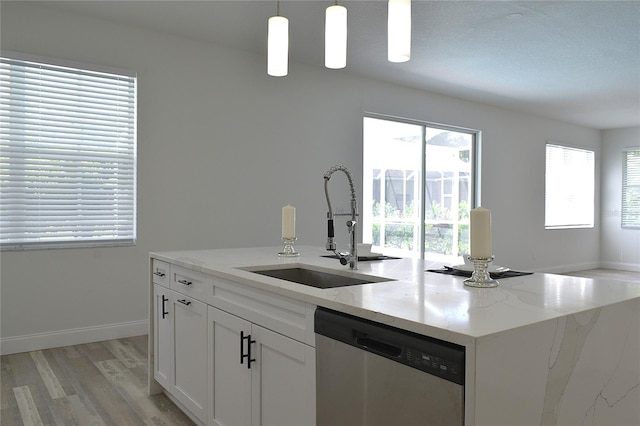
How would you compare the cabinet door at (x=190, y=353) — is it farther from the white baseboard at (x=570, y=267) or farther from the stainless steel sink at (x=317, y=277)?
the white baseboard at (x=570, y=267)

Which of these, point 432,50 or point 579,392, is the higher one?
point 432,50

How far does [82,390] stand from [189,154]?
2205 mm

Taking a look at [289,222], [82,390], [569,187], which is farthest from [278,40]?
[569,187]

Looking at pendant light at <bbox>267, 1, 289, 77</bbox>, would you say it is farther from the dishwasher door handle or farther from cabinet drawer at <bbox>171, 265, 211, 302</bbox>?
the dishwasher door handle

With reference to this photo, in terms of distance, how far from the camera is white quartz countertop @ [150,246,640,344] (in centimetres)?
117

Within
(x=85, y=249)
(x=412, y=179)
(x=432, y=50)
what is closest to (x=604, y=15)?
(x=432, y=50)

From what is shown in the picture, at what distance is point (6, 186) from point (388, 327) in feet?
11.4

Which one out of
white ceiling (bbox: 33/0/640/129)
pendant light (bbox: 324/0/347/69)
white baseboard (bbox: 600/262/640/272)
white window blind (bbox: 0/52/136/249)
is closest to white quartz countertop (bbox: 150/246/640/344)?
pendant light (bbox: 324/0/347/69)

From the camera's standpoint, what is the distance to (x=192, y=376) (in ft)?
7.74

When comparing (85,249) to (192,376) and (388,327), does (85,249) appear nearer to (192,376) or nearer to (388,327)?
(192,376)

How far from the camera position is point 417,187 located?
631 cm

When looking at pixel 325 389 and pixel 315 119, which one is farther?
pixel 315 119

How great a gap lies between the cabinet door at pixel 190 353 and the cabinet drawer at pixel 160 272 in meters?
0.17

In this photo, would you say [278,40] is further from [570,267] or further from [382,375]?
[570,267]
